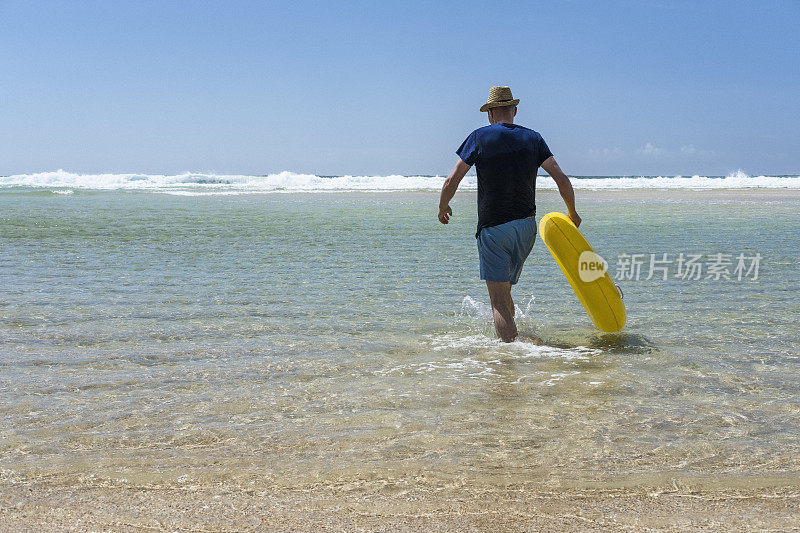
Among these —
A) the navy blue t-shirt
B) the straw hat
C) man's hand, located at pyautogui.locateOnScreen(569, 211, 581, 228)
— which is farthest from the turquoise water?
the straw hat

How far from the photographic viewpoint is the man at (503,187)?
5355 mm

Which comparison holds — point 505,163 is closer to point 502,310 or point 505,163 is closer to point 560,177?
point 560,177

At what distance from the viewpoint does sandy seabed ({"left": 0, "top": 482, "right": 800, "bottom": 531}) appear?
2635 mm

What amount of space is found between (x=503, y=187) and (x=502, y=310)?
95cm

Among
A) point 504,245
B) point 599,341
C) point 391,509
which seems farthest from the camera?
point 599,341

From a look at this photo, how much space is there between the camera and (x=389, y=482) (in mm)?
3012

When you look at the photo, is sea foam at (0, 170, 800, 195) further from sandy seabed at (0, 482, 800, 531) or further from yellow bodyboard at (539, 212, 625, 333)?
sandy seabed at (0, 482, 800, 531)

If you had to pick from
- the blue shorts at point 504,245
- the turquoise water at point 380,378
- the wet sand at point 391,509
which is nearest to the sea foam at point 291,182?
the turquoise water at point 380,378

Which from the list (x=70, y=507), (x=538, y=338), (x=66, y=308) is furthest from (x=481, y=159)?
(x=66, y=308)

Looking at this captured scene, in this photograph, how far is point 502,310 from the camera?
557 cm

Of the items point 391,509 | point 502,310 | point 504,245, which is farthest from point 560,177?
point 391,509

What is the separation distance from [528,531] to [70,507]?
1744 mm

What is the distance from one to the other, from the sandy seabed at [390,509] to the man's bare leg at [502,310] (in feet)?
8.67

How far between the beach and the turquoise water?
19 mm
